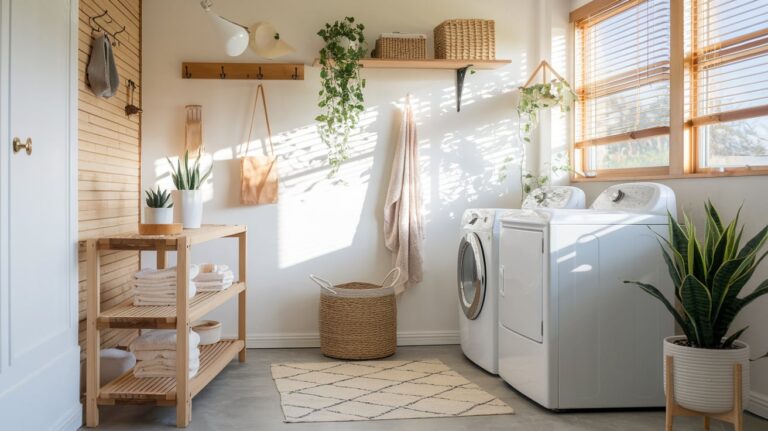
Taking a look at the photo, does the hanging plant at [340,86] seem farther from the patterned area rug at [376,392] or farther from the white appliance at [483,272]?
the patterned area rug at [376,392]

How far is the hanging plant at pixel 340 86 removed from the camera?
4.11 meters

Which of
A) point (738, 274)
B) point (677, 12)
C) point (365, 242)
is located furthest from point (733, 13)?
point (365, 242)

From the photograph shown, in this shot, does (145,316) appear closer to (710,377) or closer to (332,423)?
(332,423)

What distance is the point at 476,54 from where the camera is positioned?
4.21 m

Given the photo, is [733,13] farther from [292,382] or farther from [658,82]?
[292,382]

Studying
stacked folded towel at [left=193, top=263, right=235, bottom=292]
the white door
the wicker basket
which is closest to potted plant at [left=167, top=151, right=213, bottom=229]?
stacked folded towel at [left=193, top=263, right=235, bottom=292]

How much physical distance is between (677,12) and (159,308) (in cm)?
283

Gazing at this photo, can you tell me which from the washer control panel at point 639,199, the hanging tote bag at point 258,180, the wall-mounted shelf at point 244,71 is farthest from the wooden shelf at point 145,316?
the washer control panel at point 639,199

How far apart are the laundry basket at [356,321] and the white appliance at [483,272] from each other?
1.47 feet

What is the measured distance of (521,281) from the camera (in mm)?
3174

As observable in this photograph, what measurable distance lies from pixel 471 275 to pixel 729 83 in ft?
5.27

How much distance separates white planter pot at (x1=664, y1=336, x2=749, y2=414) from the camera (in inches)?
95.7

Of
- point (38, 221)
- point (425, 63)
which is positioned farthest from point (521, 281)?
point (38, 221)

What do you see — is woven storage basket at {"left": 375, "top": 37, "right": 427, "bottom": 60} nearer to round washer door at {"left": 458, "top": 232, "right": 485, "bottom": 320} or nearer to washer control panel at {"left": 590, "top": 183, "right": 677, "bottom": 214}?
round washer door at {"left": 458, "top": 232, "right": 485, "bottom": 320}
